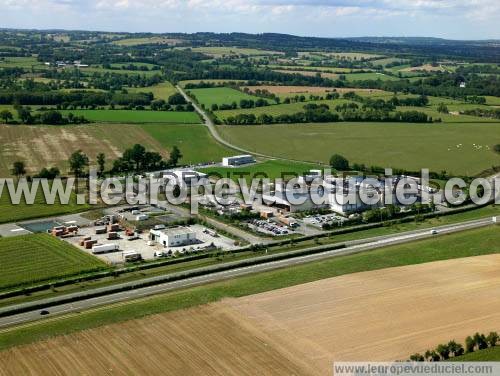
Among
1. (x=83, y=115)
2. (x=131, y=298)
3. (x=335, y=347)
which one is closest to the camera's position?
(x=335, y=347)

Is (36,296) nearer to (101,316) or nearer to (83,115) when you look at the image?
(101,316)

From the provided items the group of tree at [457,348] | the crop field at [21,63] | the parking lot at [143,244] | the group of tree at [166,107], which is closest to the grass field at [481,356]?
the group of tree at [457,348]

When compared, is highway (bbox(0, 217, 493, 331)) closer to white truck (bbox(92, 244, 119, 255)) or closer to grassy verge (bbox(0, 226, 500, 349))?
grassy verge (bbox(0, 226, 500, 349))

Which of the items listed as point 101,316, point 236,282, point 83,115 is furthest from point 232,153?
point 101,316

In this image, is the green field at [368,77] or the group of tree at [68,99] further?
the green field at [368,77]

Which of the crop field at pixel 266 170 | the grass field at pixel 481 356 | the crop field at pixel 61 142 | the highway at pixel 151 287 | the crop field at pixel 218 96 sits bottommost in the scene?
the highway at pixel 151 287

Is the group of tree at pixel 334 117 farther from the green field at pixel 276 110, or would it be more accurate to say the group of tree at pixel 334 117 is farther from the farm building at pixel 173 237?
the farm building at pixel 173 237

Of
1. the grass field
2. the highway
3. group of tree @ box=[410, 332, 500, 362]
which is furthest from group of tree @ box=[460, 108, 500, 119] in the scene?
the grass field
